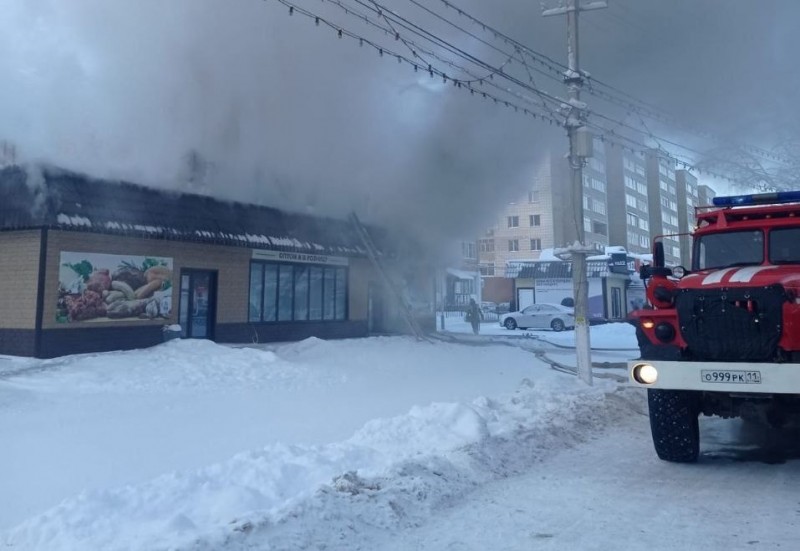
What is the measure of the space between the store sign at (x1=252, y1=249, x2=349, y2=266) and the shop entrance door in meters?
1.34

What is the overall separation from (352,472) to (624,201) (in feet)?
200

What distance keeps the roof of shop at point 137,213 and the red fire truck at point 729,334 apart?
31.1 feet

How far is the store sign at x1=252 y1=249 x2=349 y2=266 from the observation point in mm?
15273

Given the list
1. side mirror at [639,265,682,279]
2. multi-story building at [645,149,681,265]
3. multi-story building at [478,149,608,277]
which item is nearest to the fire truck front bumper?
side mirror at [639,265,682,279]

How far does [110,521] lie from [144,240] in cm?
987

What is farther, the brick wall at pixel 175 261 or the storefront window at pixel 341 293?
the storefront window at pixel 341 293

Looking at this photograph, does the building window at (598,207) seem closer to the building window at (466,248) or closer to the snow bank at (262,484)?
the building window at (466,248)

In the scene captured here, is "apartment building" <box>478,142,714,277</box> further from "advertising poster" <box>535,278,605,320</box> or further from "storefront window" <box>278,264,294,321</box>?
"storefront window" <box>278,264,294,321</box>

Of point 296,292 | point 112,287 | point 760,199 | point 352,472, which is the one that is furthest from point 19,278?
point 760,199

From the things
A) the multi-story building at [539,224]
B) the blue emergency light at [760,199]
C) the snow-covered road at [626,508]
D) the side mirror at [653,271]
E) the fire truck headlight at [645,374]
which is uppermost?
the multi-story building at [539,224]

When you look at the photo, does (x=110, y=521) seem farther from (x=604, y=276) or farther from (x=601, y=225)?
(x=601, y=225)

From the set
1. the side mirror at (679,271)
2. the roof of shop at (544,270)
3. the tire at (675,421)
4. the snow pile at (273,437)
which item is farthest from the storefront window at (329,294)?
the roof of shop at (544,270)

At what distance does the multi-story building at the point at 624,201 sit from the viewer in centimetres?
6091

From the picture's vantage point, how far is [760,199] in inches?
254
